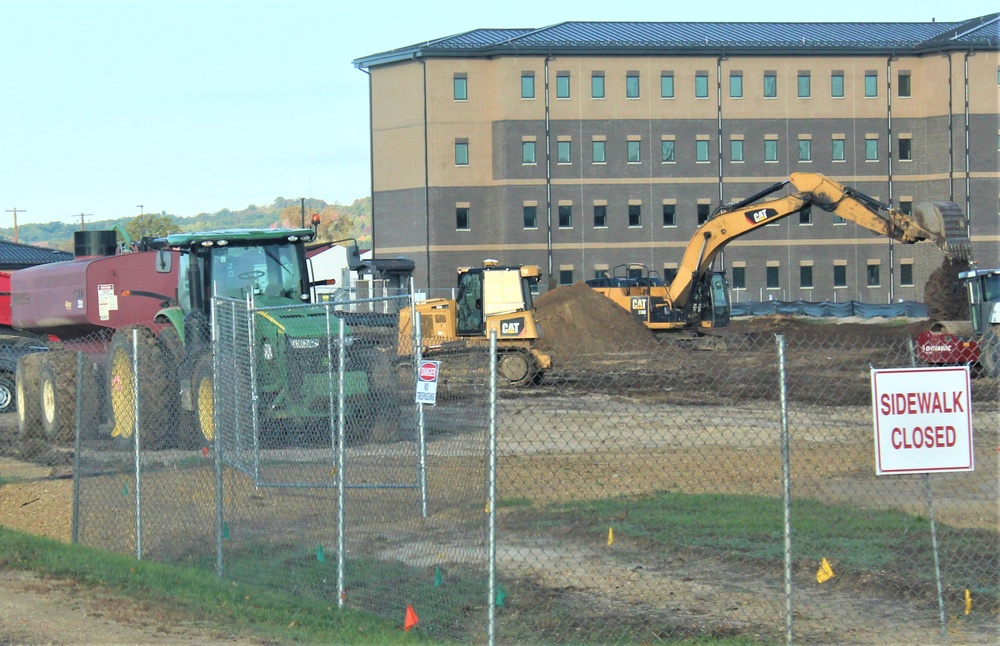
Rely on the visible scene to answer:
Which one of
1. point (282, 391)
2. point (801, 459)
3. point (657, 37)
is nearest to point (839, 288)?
point (657, 37)

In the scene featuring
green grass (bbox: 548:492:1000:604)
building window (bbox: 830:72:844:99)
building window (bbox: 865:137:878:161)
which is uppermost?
building window (bbox: 830:72:844:99)

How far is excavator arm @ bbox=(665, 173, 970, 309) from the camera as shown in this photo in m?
31.4

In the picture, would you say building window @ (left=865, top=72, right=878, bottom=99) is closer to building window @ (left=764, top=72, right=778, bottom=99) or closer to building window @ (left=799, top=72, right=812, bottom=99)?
building window @ (left=799, top=72, right=812, bottom=99)

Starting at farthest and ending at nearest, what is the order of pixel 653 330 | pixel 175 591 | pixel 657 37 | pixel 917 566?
pixel 657 37, pixel 653 330, pixel 917 566, pixel 175 591

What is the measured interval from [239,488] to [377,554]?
2.87 metres

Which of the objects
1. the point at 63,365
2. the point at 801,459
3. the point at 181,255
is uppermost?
the point at 181,255

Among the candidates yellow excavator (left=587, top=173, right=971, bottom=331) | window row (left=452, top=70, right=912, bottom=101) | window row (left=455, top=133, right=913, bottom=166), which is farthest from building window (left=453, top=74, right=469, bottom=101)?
yellow excavator (left=587, top=173, right=971, bottom=331)

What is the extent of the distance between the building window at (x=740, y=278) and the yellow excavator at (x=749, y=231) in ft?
95.4

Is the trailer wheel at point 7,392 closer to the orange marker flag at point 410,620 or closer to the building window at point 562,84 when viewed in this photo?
the orange marker flag at point 410,620

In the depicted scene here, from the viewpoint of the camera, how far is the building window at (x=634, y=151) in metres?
67.8

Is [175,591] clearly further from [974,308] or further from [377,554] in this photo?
[974,308]

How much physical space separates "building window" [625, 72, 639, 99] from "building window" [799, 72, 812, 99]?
935 centimetres

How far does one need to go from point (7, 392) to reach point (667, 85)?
50223 millimetres

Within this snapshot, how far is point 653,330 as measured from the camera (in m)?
37.0
